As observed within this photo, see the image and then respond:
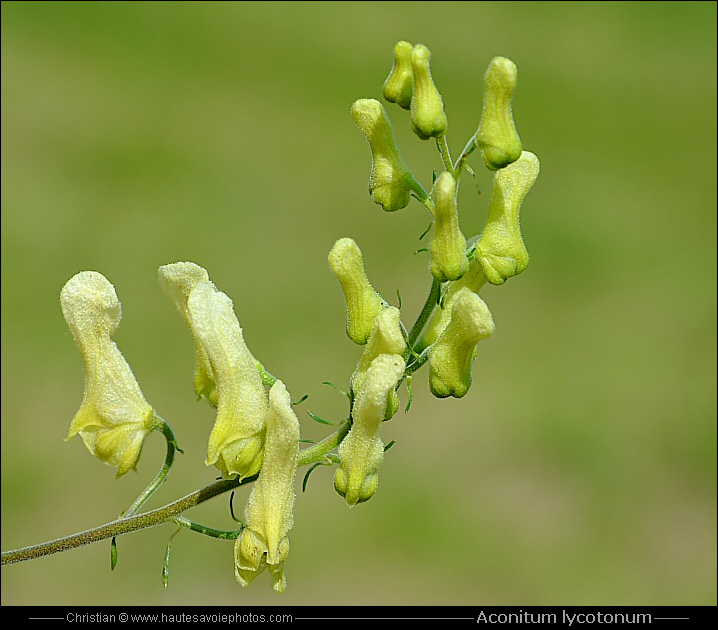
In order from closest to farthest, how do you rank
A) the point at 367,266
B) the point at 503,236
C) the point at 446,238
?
the point at 446,238, the point at 503,236, the point at 367,266

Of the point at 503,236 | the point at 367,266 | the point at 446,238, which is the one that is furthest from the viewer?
the point at 367,266

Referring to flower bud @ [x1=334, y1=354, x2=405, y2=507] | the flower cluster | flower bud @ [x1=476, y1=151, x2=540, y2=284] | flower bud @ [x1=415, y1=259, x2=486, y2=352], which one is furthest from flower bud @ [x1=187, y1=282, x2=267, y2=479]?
flower bud @ [x1=476, y1=151, x2=540, y2=284]

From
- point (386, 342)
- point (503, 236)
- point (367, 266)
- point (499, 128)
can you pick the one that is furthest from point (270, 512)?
point (367, 266)

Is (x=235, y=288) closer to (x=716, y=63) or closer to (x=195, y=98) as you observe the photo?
(x=195, y=98)

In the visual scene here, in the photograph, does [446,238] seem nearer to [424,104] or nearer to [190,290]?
[424,104]

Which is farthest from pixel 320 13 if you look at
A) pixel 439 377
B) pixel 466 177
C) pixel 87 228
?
pixel 439 377

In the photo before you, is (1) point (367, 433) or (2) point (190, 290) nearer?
(1) point (367, 433)
